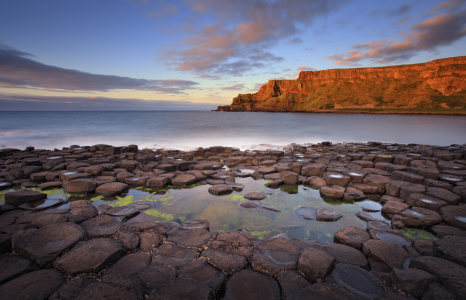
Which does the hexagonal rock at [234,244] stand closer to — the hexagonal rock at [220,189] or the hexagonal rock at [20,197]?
the hexagonal rock at [220,189]

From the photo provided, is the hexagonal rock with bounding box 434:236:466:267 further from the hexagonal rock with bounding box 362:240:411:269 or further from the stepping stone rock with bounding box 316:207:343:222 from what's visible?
the stepping stone rock with bounding box 316:207:343:222

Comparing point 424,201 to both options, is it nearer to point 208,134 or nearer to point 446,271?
point 446,271

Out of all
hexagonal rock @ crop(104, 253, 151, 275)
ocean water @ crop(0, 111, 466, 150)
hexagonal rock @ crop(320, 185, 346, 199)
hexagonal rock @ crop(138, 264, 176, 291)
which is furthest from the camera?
ocean water @ crop(0, 111, 466, 150)

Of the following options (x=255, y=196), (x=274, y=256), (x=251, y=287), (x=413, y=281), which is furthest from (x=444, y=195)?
(x=251, y=287)

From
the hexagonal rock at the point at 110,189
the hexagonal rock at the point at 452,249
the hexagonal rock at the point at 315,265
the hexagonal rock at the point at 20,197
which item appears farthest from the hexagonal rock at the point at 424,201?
the hexagonal rock at the point at 20,197

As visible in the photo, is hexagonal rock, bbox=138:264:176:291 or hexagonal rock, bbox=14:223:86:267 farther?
hexagonal rock, bbox=14:223:86:267

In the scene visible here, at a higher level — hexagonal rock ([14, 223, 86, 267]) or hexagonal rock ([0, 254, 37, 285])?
hexagonal rock ([14, 223, 86, 267])

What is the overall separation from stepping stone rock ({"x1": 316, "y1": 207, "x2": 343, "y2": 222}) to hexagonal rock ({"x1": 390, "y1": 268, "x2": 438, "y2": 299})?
199cm

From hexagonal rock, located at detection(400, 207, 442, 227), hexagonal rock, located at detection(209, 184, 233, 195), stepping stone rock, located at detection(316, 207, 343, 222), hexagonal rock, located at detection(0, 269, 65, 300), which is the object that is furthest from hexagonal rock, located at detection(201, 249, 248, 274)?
hexagonal rock, located at detection(400, 207, 442, 227)

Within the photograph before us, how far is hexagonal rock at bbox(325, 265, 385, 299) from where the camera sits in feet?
6.93

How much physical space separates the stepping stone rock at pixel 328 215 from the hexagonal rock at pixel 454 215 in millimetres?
1741

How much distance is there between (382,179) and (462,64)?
125 meters

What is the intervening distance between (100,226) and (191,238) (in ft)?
4.99

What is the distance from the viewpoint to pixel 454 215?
12.4 ft
